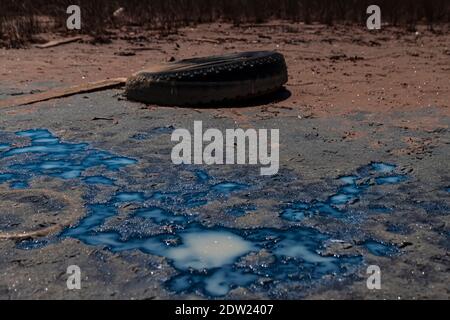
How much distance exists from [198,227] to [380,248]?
30.7 inches

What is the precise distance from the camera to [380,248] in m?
2.41

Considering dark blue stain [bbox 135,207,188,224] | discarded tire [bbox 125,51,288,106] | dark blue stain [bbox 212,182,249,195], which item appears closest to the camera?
dark blue stain [bbox 135,207,188,224]

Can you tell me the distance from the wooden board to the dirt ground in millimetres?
146

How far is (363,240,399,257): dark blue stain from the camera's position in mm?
2359

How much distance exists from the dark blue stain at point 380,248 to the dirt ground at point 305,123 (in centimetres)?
4

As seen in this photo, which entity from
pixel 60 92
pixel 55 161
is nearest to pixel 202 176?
pixel 55 161

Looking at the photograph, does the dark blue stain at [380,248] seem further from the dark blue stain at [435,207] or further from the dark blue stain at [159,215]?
the dark blue stain at [159,215]

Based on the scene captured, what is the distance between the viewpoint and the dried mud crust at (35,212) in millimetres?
2557

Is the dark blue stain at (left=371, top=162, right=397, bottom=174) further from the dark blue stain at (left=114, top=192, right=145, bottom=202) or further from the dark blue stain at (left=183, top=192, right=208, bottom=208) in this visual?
the dark blue stain at (left=114, top=192, right=145, bottom=202)

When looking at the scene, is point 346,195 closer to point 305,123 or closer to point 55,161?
point 305,123

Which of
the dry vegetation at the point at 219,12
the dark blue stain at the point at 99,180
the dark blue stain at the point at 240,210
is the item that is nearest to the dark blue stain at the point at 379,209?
the dark blue stain at the point at 240,210

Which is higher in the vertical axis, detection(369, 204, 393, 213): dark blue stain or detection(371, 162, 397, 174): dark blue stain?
detection(371, 162, 397, 174): dark blue stain

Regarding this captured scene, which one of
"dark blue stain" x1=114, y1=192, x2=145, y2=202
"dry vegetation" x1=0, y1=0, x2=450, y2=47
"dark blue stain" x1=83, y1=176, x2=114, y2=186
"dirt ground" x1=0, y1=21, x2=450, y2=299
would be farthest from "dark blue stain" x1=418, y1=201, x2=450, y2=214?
"dry vegetation" x1=0, y1=0, x2=450, y2=47
